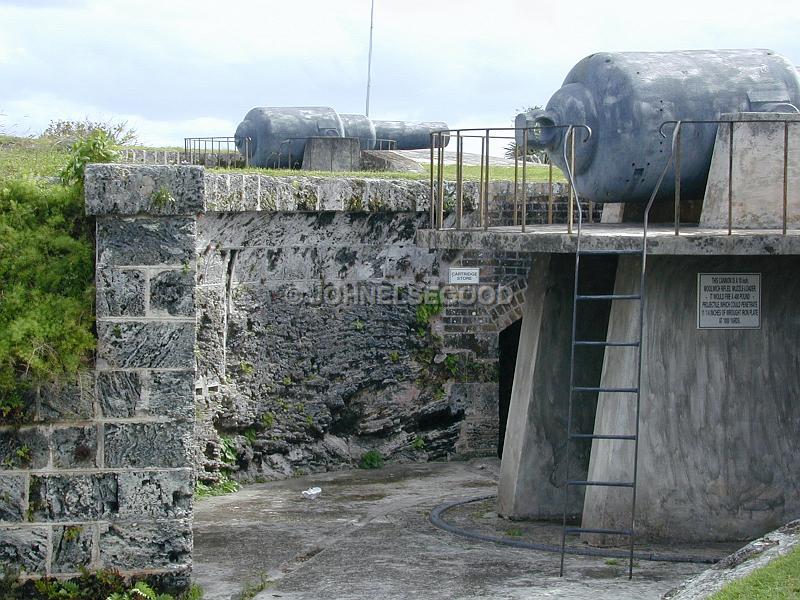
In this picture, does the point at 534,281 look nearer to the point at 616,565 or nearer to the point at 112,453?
the point at 616,565

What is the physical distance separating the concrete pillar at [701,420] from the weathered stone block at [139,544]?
11.2 feet

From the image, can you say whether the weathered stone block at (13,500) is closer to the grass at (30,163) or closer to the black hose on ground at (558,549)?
the grass at (30,163)

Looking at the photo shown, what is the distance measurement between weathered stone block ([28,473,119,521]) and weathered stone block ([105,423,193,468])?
0.14 meters

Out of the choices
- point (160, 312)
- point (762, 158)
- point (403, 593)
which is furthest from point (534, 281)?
point (160, 312)

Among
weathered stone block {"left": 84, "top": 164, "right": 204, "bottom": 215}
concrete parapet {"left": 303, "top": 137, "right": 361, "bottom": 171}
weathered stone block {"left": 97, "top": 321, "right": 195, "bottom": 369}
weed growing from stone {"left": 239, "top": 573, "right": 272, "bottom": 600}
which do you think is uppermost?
concrete parapet {"left": 303, "top": 137, "right": 361, "bottom": 171}

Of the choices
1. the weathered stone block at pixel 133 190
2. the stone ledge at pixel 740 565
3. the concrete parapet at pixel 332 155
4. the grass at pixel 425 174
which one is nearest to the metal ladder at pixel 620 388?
the stone ledge at pixel 740 565

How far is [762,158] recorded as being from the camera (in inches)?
384

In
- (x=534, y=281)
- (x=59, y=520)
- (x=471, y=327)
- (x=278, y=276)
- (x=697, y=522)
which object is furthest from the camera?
(x=471, y=327)

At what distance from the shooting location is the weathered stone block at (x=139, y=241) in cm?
799

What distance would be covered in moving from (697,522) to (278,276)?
5501 mm

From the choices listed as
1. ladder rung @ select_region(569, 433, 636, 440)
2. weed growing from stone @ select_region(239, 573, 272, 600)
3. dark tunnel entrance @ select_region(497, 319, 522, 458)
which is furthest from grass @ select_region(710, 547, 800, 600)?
dark tunnel entrance @ select_region(497, 319, 522, 458)

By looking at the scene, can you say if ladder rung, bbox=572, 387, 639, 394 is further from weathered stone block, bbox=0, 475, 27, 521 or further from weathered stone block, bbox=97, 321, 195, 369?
weathered stone block, bbox=0, 475, 27, 521

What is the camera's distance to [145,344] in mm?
7988

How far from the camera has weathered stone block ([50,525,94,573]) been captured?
7.95m
